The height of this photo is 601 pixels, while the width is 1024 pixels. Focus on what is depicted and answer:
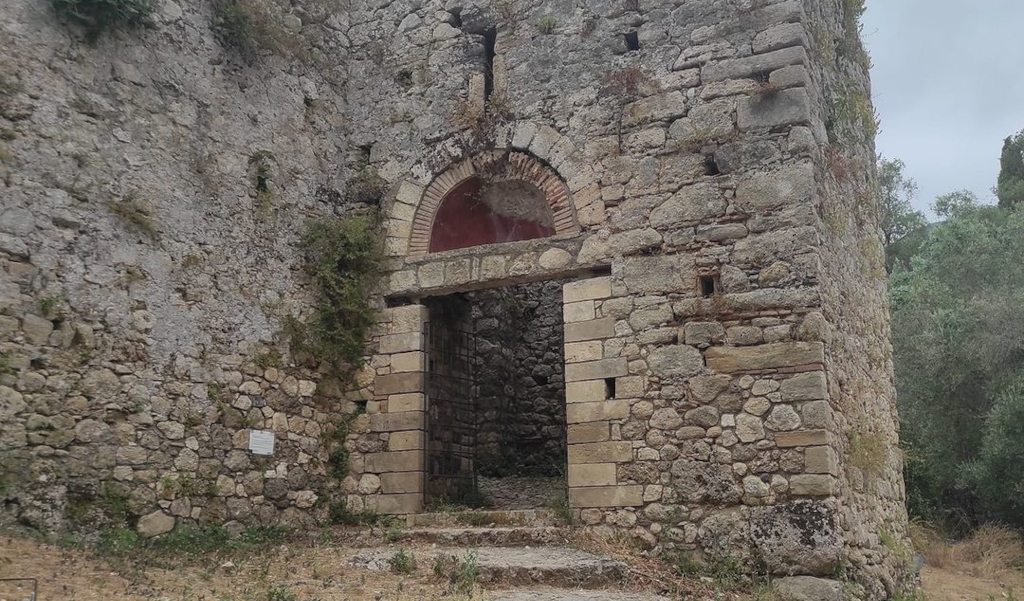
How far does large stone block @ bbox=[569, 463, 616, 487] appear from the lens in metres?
8.29

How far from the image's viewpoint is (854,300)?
30.7ft

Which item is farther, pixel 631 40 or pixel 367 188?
pixel 367 188

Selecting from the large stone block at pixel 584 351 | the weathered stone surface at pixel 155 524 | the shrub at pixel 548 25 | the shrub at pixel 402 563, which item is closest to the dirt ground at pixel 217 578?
the shrub at pixel 402 563

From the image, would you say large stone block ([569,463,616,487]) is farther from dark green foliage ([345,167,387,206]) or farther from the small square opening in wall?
dark green foliage ([345,167,387,206])

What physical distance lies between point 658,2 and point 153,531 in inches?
259

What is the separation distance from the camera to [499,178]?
9.72 meters

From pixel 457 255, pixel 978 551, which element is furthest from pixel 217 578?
pixel 978 551

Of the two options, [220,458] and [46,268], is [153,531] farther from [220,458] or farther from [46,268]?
[46,268]

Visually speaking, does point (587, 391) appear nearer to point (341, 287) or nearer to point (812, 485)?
point (812, 485)

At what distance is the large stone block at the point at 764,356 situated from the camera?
25.6ft

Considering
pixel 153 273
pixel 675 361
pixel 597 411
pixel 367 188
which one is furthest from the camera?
pixel 367 188

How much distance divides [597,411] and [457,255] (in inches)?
88.4

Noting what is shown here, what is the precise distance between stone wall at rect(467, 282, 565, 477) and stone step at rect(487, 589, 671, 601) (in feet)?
16.0

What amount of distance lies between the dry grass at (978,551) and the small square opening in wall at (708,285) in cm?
564
